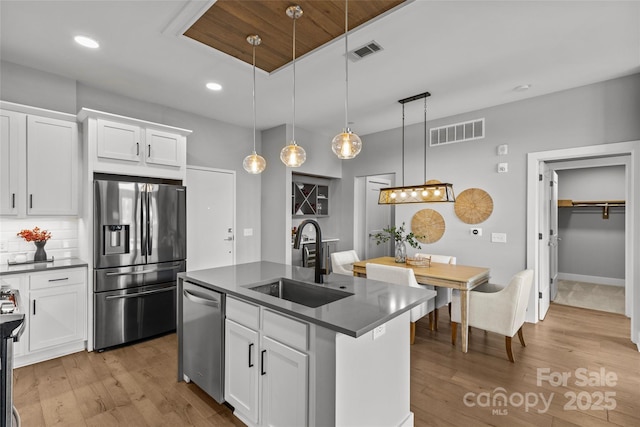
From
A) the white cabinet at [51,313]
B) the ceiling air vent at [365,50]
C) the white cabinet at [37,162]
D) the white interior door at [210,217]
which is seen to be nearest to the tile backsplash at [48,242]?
the white cabinet at [37,162]

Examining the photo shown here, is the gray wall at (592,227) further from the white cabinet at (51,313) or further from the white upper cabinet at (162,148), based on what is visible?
the white cabinet at (51,313)

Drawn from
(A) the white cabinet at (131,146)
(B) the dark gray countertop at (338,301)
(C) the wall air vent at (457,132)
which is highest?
(C) the wall air vent at (457,132)

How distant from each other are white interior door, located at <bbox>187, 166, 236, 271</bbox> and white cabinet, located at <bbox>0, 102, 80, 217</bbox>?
138cm

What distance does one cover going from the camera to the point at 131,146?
3398 mm

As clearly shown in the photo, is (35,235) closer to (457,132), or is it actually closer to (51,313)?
(51,313)

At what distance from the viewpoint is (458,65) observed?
3.04 m

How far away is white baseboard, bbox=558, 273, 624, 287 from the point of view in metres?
5.79

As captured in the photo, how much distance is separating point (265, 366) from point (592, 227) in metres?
7.12

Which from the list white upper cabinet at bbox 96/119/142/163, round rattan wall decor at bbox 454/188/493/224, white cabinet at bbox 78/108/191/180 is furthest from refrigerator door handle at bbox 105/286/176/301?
round rattan wall decor at bbox 454/188/493/224

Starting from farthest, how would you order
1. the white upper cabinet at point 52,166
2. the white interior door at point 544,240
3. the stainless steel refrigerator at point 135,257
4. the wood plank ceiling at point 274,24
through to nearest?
the white interior door at point 544,240, the stainless steel refrigerator at point 135,257, the white upper cabinet at point 52,166, the wood plank ceiling at point 274,24

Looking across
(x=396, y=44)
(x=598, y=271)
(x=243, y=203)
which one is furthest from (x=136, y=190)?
(x=598, y=271)

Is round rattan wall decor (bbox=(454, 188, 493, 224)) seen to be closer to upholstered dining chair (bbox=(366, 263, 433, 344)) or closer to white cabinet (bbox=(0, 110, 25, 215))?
upholstered dining chair (bbox=(366, 263, 433, 344))

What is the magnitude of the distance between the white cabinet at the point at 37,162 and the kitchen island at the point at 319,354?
2092 mm

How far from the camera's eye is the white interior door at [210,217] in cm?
439
